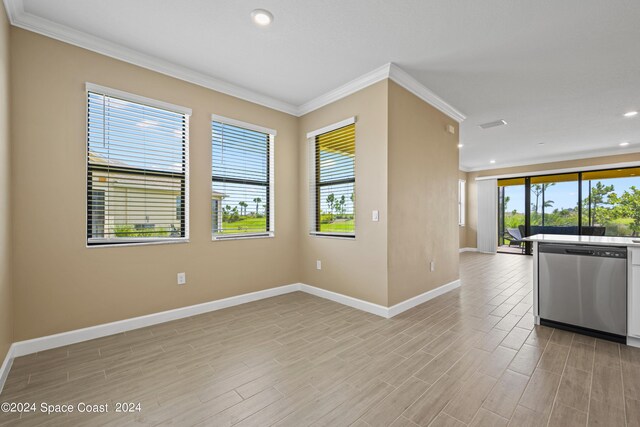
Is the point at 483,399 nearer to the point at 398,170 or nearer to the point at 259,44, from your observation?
the point at 398,170

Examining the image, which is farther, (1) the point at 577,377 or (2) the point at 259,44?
(2) the point at 259,44

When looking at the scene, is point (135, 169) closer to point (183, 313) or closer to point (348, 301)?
point (183, 313)

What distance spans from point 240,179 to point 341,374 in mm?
2689

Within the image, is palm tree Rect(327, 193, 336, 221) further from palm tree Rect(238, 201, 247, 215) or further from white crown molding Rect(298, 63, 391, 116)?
white crown molding Rect(298, 63, 391, 116)

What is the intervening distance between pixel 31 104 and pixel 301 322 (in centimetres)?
317

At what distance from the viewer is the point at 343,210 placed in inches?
151

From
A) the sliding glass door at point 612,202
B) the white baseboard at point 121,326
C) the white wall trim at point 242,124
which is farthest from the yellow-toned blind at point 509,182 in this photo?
the white baseboard at point 121,326

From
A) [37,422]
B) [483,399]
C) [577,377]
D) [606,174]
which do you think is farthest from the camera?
[606,174]

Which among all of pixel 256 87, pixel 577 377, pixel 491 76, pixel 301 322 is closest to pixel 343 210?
pixel 301 322

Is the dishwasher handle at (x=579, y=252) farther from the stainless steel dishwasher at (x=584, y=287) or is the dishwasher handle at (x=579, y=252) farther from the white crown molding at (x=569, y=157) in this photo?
the white crown molding at (x=569, y=157)

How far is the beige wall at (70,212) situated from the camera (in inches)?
91.7

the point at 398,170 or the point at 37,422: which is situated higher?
the point at 398,170

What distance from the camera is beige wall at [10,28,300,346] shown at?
7.64 feet

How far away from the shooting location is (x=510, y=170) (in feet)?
28.0
